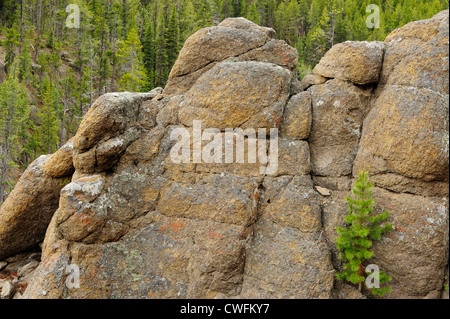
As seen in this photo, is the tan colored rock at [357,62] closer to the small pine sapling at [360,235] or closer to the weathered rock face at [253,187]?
the weathered rock face at [253,187]

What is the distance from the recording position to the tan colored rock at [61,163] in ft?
47.4

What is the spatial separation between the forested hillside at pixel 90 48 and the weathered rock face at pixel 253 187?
90.5 feet

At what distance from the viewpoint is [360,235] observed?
1027 cm

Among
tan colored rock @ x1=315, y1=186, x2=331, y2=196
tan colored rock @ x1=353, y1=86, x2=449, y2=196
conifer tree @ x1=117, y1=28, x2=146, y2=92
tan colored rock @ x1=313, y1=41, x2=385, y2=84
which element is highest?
conifer tree @ x1=117, y1=28, x2=146, y2=92

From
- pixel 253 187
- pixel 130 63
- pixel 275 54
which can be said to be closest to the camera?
pixel 253 187

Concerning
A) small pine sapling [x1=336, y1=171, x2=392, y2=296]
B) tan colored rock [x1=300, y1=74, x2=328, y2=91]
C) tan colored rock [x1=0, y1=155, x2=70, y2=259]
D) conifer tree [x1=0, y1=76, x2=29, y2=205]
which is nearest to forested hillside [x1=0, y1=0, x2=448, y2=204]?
conifer tree [x1=0, y1=76, x2=29, y2=205]

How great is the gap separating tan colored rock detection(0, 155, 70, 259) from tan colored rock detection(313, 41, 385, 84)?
13.7 meters

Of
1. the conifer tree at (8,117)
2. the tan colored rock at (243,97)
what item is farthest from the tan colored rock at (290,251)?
the conifer tree at (8,117)

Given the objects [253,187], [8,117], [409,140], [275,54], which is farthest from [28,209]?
[8,117]

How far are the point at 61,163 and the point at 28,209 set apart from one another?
8.89 feet

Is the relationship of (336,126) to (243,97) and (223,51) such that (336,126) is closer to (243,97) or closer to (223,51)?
(243,97)

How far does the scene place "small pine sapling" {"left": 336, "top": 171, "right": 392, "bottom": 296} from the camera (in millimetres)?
10398

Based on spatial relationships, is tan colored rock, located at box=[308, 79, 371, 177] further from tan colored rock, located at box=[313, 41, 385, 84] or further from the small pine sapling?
the small pine sapling

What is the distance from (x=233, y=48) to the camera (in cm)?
1427
